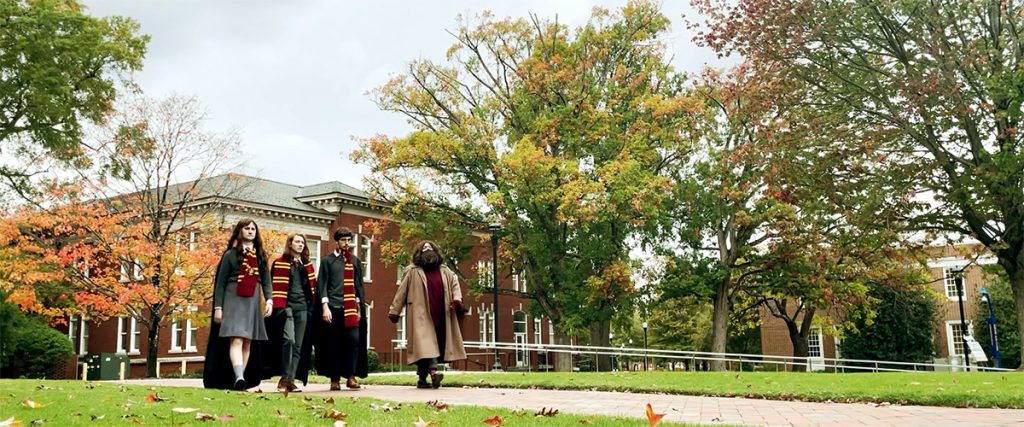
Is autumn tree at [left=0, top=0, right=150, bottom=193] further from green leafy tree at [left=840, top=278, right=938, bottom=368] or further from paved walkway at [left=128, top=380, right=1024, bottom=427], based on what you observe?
green leafy tree at [left=840, top=278, right=938, bottom=368]

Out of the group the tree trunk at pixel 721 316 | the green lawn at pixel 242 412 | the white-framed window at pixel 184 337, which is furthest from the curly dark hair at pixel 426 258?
the white-framed window at pixel 184 337

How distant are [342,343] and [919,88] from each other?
1406 cm

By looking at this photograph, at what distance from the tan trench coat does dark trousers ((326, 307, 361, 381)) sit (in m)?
0.57

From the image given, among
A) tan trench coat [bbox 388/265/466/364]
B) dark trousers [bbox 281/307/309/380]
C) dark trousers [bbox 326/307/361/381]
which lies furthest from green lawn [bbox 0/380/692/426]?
tan trench coat [bbox 388/265/466/364]

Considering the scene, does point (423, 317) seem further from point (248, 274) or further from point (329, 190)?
point (329, 190)

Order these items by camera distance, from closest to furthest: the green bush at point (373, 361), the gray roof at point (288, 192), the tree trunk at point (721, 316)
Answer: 1. the tree trunk at point (721, 316)
2. the green bush at point (373, 361)
3. the gray roof at point (288, 192)

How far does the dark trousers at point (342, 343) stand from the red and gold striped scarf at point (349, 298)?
0.26 feet

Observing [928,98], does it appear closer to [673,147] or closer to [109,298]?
[673,147]

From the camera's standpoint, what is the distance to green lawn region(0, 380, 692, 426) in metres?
5.71

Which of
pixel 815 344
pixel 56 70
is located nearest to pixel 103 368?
pixel 56 70

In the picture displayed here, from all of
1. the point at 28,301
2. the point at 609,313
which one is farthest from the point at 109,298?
the point at 609,313

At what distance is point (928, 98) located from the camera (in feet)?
62.3

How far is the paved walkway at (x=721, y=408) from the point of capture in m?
7.23

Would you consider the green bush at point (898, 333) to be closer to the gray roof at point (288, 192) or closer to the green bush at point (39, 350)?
the gray roof at point (288, 192)
